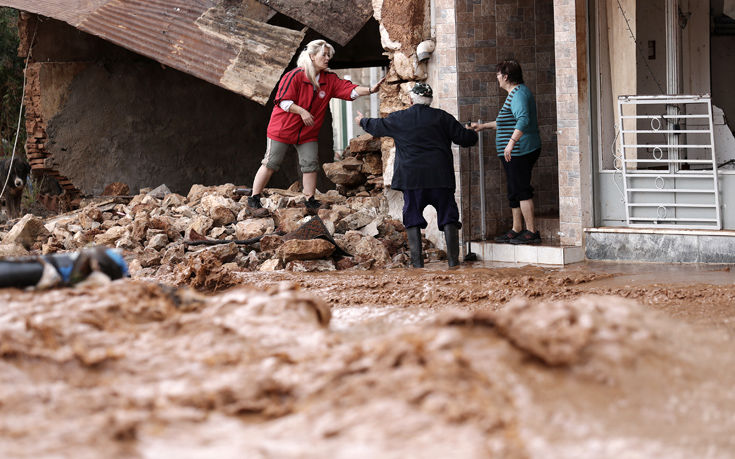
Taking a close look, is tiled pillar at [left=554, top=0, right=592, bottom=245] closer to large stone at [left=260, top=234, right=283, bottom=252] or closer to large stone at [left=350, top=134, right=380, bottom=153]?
large stone at [left=260, top=234, right=283, bottom=252]

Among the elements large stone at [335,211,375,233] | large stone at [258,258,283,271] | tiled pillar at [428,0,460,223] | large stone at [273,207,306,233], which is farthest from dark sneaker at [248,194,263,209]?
tiled pillar at [428,0,460,223]

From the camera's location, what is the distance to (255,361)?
369 centimetres

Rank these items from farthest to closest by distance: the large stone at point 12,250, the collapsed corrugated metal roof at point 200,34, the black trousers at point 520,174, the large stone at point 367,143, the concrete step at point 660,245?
the large stone at point 367,143 → the collapsed corrugated metal roof at point 200,34 → the large stone at point 12,250 → the black trousers at point 520,174 → the concrete step at point 660,245

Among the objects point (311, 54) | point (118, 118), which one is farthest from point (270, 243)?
point (118, 118)

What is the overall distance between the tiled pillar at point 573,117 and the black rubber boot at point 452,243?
1055 mm

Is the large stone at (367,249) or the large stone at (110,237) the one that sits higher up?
the large stone at (110,237)

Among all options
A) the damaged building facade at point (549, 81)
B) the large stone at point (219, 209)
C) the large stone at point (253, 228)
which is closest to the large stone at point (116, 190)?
the damaged building facade at point (549, 81)

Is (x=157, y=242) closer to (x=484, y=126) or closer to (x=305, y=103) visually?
(x=305, y=103)

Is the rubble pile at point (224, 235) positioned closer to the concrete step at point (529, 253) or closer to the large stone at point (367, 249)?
the large stone at point (367, 249)

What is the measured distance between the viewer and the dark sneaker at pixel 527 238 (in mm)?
9594

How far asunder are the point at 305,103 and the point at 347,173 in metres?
2.17

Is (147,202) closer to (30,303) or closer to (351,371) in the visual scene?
(30,303)

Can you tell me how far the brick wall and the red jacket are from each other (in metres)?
1.31

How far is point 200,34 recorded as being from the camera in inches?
476
